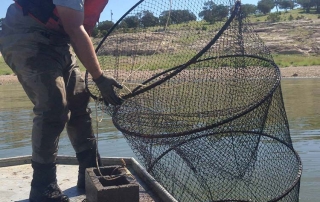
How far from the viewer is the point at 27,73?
3.26m

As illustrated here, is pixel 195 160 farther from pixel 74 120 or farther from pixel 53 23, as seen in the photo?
pixel 53 23

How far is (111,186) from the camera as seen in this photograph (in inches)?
116

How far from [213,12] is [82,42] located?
2.36 m

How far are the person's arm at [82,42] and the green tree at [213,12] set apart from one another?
173 centimetres

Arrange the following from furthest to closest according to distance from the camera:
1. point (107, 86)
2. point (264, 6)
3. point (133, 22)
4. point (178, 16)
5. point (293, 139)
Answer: point (264, 6) < point (293, 139) < point (133, 22) < point (178, 16) < point (107, 86)

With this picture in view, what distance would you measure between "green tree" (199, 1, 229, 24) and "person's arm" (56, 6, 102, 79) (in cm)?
178

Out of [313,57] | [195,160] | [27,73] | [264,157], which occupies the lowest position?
[313,57]

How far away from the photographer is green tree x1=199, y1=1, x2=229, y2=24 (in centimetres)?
473

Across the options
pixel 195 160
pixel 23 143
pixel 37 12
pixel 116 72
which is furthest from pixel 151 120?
pixel 23 143

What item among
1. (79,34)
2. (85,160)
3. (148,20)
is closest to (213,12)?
(148,20)

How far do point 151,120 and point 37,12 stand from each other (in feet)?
4.18

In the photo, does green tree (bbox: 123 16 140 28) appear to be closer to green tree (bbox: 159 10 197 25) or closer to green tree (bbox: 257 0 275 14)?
green tree (bbox: 159 10 197 25)

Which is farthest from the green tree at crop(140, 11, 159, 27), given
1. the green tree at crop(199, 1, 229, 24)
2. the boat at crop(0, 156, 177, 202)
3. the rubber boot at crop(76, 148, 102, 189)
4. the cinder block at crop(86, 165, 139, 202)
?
the cinder block at crop(86, 165, 139, 202)

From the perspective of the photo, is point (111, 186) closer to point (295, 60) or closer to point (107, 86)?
point (107, 86)
